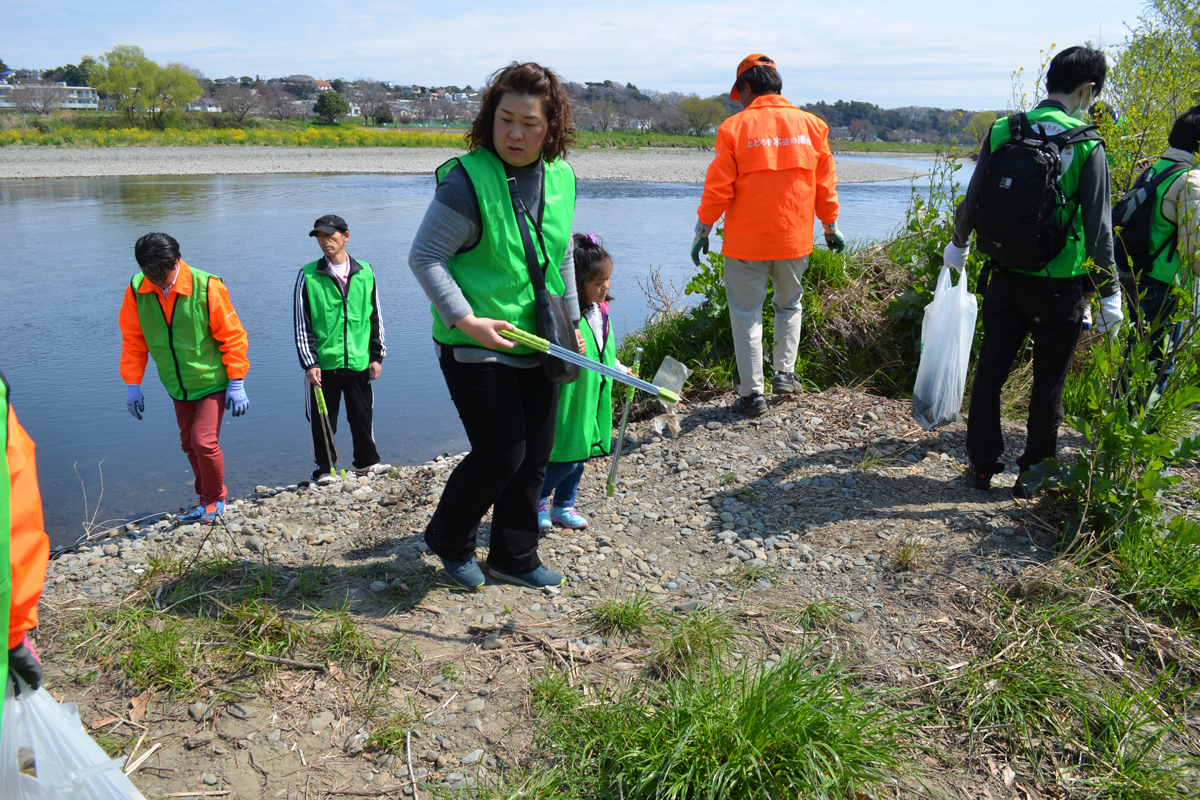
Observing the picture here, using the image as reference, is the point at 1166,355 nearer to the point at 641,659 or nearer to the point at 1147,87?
the point at 641,659

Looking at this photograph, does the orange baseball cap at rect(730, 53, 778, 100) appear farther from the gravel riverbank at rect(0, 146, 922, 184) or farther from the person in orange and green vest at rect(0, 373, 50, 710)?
the gravel riverbank at rect(0, 146, 922, 184)

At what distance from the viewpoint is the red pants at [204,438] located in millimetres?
4535

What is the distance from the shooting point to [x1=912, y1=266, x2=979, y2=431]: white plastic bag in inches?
148

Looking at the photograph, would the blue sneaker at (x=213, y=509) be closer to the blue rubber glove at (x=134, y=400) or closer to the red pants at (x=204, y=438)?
the red pants at (x=204, y=438)

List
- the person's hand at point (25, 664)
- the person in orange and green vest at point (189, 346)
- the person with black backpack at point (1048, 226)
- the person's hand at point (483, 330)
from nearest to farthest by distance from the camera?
1. the person's hand at point (25, 664)
2. the person's hand at point (483, 330)
3. the person with black backpack at point (1048, 226)
4. the person in orange and green vest at point (189, 346)

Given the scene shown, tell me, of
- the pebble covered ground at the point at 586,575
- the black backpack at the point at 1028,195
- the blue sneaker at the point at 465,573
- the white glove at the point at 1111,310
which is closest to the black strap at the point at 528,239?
the blue sneaker at the point at 465,573

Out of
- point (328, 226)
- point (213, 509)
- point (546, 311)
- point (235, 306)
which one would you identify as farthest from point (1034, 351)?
point (235, 306)

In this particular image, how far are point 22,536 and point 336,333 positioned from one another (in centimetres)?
351

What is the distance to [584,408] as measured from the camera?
3447 mm

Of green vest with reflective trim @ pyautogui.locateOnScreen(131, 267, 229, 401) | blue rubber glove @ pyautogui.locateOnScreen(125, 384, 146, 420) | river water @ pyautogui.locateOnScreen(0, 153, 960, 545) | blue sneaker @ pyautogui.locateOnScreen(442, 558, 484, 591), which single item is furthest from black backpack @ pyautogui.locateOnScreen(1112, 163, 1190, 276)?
blue rubber glove @ pyautogui.locateOnScreen(125, 384, 146, 420)

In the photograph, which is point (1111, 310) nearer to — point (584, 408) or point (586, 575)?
point (584, 408)

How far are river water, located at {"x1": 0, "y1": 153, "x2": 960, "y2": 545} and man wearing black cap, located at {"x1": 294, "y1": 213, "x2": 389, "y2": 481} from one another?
94 cm

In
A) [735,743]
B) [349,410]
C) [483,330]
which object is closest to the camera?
[735,743]

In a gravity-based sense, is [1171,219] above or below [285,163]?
below
